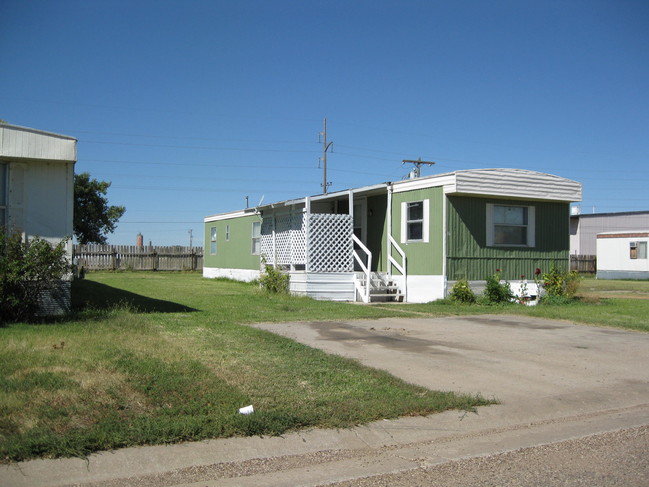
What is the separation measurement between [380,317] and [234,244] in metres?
15.0

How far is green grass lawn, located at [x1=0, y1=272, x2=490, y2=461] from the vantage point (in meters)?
4.93

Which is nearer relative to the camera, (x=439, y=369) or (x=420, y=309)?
(x=439, y=369)

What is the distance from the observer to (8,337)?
8320 mm

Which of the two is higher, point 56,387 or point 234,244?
point 234,244

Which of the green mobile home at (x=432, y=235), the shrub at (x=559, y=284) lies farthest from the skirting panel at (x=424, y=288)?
the shrub at (x=559, y=284)

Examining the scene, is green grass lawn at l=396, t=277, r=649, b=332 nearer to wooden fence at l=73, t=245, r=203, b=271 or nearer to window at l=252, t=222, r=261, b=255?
window at l=252, t=222, r=261, b=255

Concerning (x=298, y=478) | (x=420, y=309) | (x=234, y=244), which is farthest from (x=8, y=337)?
(x=234, y=244)

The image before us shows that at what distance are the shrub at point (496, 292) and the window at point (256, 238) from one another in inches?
403

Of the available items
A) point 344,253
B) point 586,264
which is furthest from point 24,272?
point 586,264

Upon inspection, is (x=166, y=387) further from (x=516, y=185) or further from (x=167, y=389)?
(x=516, y=185)

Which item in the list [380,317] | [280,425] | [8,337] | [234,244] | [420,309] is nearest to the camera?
[280,425]

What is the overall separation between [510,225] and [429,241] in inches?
97.0

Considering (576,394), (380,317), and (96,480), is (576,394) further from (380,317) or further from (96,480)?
(380,317)

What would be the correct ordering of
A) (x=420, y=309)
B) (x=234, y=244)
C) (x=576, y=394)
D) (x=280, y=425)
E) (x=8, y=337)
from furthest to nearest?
(x=234, y=244)
(x=420, y=309)
(x=8, y=337)
(x=576, y=394)
(x=280, y=425)
